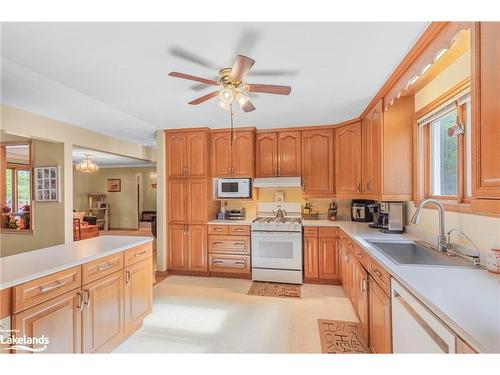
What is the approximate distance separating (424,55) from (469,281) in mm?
1385

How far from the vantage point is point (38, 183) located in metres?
3.63

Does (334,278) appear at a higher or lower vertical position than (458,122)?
lower

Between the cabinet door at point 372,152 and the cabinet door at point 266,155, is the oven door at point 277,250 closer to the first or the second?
the cabinet door at point 266,155

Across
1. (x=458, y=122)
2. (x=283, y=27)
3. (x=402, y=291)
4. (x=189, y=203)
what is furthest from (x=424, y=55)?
(x=189, y=203)

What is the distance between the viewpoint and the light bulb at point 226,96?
1814 mm

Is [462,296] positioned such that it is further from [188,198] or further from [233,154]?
[188,198]

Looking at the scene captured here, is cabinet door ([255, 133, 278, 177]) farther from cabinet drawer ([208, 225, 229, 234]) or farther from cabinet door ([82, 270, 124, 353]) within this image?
cabinet door ([82, 270, 124, 353])

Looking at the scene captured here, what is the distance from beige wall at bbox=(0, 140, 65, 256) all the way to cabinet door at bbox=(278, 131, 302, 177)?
3.35 metres

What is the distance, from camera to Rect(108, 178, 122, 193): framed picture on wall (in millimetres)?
8367

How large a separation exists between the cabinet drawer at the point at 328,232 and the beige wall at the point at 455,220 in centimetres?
92

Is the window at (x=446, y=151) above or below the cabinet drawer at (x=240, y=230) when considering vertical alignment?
above

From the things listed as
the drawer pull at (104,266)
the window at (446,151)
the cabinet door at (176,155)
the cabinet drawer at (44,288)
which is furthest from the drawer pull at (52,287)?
the window at (446,151)

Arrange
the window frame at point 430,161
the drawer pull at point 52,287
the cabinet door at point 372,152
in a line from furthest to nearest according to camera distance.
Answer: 1. the cabinet door at point 372,152
2. the window frame at point 430,161
3. the drawer pull at point 52,287

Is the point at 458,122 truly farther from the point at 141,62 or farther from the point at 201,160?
the point at 201,160
